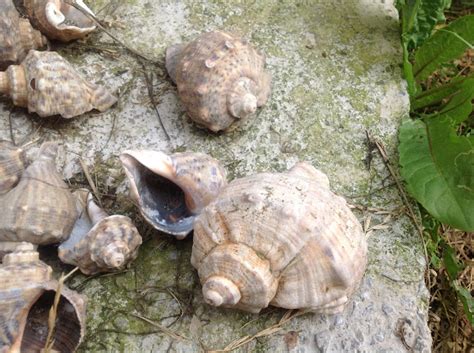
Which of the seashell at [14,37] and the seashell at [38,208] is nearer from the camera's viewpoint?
the seashell at [38,208]

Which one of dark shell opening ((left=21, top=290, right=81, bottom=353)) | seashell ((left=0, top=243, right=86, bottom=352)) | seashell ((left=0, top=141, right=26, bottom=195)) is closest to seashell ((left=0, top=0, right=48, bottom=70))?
seashell ((left=0, top=141, right=26, bottom=195))

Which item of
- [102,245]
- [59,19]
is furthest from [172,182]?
[59,19]

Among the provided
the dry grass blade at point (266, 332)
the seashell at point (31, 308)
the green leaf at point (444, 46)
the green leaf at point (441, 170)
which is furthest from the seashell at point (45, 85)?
the green leaf at point (444, 46)

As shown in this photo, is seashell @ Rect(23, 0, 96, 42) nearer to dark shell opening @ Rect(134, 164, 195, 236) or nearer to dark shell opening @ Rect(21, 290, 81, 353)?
dark shell opening @ Rect(134, 164, 195, 236)

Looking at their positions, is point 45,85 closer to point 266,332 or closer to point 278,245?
point 278,245

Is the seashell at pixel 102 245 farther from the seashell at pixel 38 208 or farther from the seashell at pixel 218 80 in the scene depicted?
the seashell at pixel 218 80
